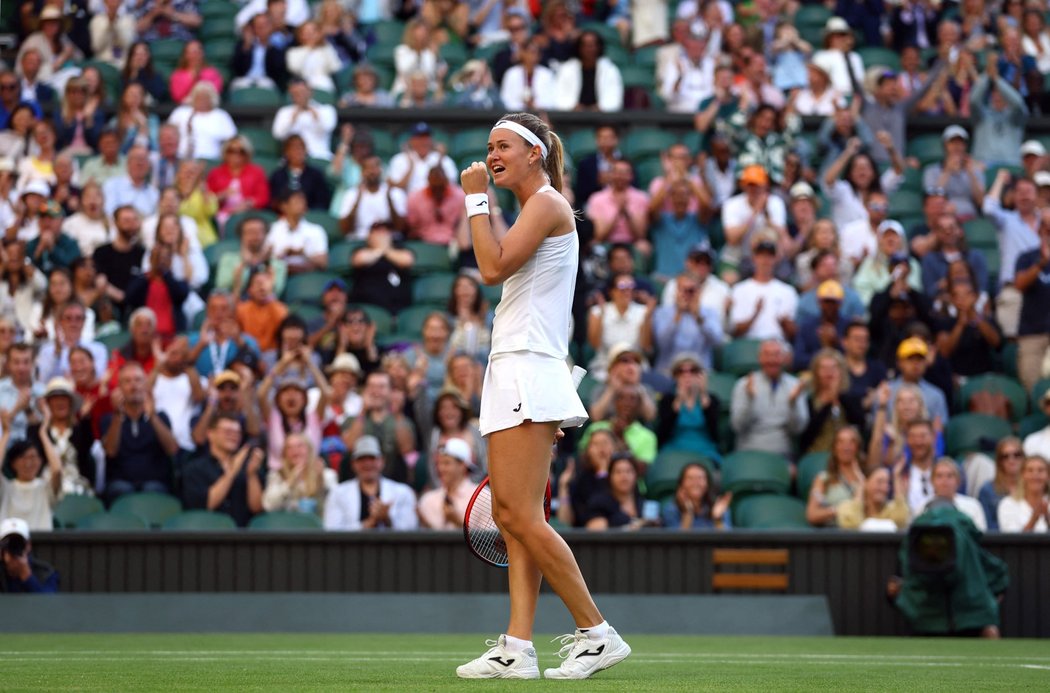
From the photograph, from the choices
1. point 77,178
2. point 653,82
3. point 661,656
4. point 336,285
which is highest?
point 653,82

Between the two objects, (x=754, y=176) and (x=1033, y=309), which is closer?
(x=1033, y=309)

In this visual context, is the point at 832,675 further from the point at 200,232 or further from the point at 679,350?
the point at 200,232

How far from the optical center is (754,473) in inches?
455

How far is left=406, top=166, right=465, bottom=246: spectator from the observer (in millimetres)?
14141

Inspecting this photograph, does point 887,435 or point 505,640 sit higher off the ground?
point 887,435

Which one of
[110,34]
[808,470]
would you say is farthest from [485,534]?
[110,34]

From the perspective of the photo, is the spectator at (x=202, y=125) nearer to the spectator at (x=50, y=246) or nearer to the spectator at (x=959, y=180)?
the spectator at (x=50, y=246)

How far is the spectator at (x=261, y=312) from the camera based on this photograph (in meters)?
12.8

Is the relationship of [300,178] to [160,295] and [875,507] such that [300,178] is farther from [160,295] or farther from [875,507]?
[875,507]

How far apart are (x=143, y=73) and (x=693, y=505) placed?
7422 mm

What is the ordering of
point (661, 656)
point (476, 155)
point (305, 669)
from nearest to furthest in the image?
1. point (305, 669)
2. point (661, 656)
3. point (476, 155)

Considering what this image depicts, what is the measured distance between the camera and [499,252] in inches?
213

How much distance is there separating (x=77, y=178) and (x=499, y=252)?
32.2 feet

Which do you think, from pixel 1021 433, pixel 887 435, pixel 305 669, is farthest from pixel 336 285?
pixel 305 669
